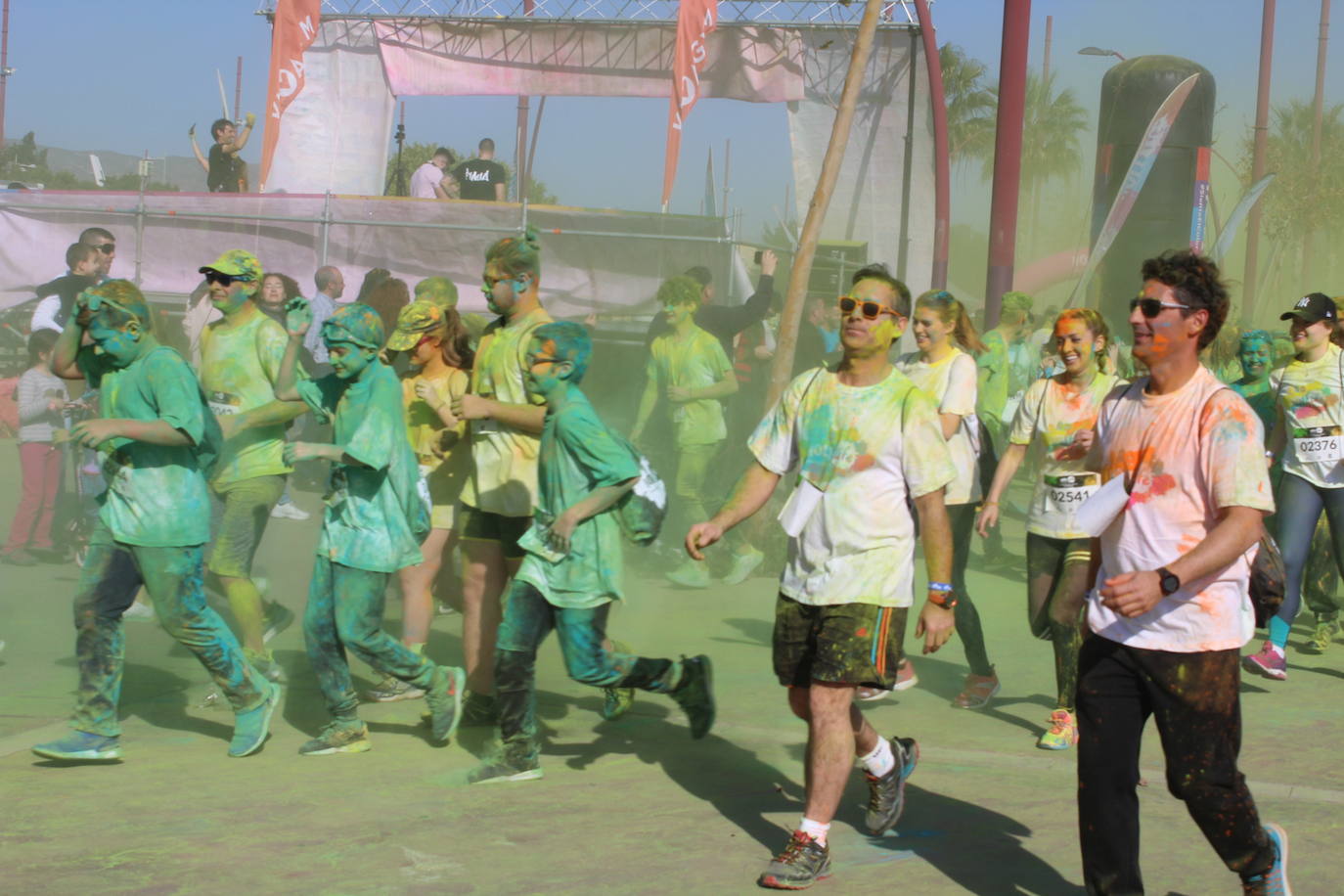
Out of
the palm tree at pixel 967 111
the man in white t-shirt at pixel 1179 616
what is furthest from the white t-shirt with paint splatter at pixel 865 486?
the palm tree at pixel 967 111

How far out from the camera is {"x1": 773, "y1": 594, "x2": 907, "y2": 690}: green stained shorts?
429cm

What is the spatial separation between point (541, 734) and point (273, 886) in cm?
190

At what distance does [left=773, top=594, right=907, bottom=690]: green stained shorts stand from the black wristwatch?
1.00 meters

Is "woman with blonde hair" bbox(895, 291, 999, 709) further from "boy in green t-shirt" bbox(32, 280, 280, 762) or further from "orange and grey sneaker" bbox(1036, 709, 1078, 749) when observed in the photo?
"boy in green t-shirt" bbox(32, 280, 280, 762)

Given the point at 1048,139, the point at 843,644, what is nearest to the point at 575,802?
the point at 843,644

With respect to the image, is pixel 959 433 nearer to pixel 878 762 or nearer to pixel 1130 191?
pixel 878 762

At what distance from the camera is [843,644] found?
4285mm

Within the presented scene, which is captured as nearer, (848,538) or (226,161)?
(848,538)

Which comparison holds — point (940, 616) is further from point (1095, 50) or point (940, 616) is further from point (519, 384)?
point (1095, 50)

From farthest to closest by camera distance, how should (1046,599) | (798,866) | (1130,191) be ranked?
(1130,191) → (1046,599) → (798,866)

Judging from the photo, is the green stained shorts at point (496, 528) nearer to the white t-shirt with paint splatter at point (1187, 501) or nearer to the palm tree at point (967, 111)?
the white t-shirt with paint splatter at point (1187, 501)

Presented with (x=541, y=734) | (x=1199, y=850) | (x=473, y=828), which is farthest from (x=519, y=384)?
(x=1199, y=850)

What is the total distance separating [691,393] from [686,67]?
5.68m

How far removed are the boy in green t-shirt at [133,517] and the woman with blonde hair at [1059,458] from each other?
10.4 feet
